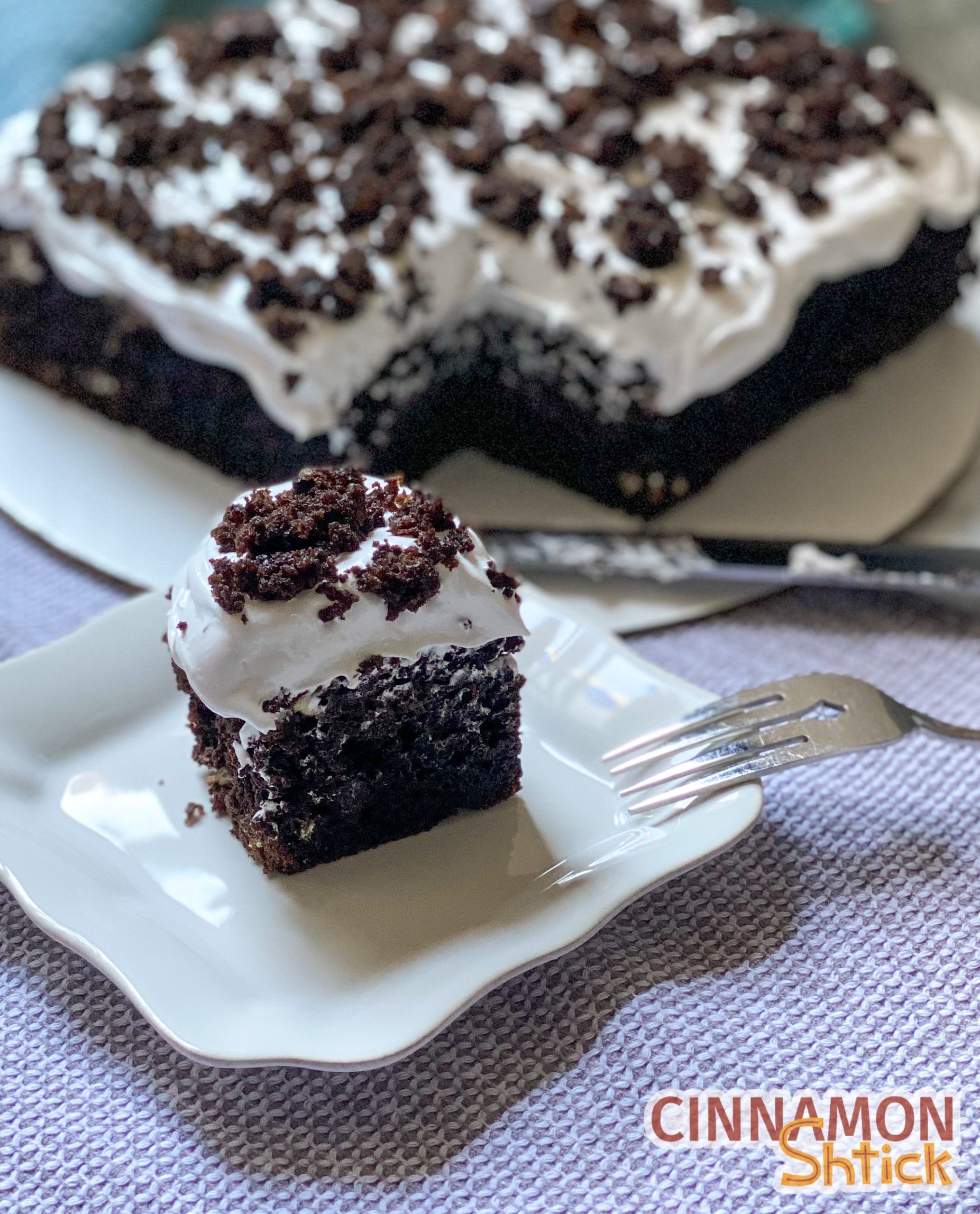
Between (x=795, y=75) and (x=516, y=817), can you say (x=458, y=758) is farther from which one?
(x=795, y=75)

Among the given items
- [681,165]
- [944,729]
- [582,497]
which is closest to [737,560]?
[582,497]

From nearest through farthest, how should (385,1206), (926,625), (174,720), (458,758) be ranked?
(385,1206) < (458,758) < (174,720) < (926,625)

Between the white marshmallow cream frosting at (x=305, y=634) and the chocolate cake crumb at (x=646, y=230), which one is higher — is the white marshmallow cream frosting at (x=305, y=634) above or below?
below

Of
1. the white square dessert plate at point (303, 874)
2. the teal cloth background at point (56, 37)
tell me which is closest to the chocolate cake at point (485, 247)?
the teal cloth background at point (56, 37)

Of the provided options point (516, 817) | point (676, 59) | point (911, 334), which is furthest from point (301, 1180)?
point (676, 59)

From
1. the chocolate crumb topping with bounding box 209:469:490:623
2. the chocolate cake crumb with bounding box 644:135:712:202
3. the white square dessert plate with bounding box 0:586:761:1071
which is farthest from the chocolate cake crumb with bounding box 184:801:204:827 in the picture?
the chocolate cake crumb with bounding box 644:135:712:202

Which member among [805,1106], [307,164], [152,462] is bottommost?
[152,462]

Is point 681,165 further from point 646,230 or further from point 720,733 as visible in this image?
point 720,733

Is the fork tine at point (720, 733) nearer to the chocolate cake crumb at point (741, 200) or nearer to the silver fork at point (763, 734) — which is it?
the silver fork at point (763, 734)
